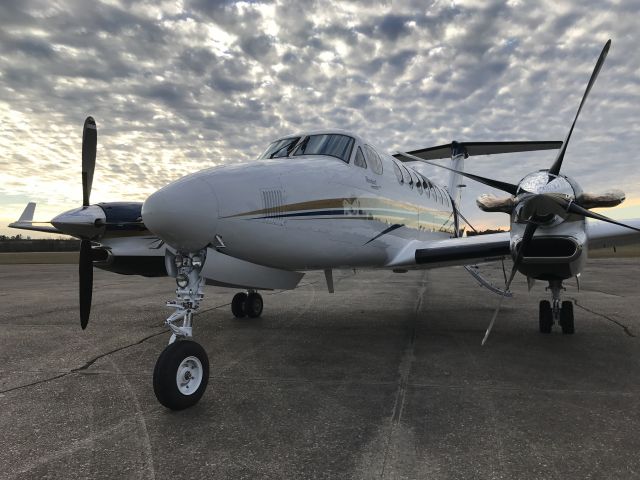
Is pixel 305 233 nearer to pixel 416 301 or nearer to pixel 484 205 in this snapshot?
pixel 484 205

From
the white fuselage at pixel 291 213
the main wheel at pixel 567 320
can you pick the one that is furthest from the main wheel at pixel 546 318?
the white fuselage at pixel 291 213

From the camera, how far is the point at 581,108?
19.9ft

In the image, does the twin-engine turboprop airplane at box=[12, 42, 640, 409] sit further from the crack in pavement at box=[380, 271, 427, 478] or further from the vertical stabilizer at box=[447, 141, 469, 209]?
the vertical stabilizer at box=[447, 141, 469, 209]

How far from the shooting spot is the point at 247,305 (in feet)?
30.9

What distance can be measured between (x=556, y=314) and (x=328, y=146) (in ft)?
15.5

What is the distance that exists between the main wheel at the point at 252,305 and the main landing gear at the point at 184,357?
15.2 ft

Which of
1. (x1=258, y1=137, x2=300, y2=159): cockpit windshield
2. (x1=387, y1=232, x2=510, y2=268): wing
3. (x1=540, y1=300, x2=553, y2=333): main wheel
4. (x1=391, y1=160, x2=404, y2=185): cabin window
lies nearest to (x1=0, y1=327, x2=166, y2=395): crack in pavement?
Answer: (x1=258, y1=137, x2=300, y2=159): cockpit windshield

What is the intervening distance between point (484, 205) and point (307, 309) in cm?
562

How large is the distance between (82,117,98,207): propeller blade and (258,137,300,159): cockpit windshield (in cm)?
→ 246

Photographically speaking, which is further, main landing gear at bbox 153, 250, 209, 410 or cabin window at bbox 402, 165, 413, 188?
cabin window at bbox 402, 165, 413, 188

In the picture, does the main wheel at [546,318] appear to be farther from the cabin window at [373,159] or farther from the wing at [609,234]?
the cabin window at [373,159]

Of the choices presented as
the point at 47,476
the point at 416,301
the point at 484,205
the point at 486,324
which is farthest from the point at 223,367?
the point at 416,301

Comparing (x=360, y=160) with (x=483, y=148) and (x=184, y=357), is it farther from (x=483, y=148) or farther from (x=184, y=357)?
(x=483, y=148)

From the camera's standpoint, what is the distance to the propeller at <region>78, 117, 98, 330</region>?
6.17 metres
